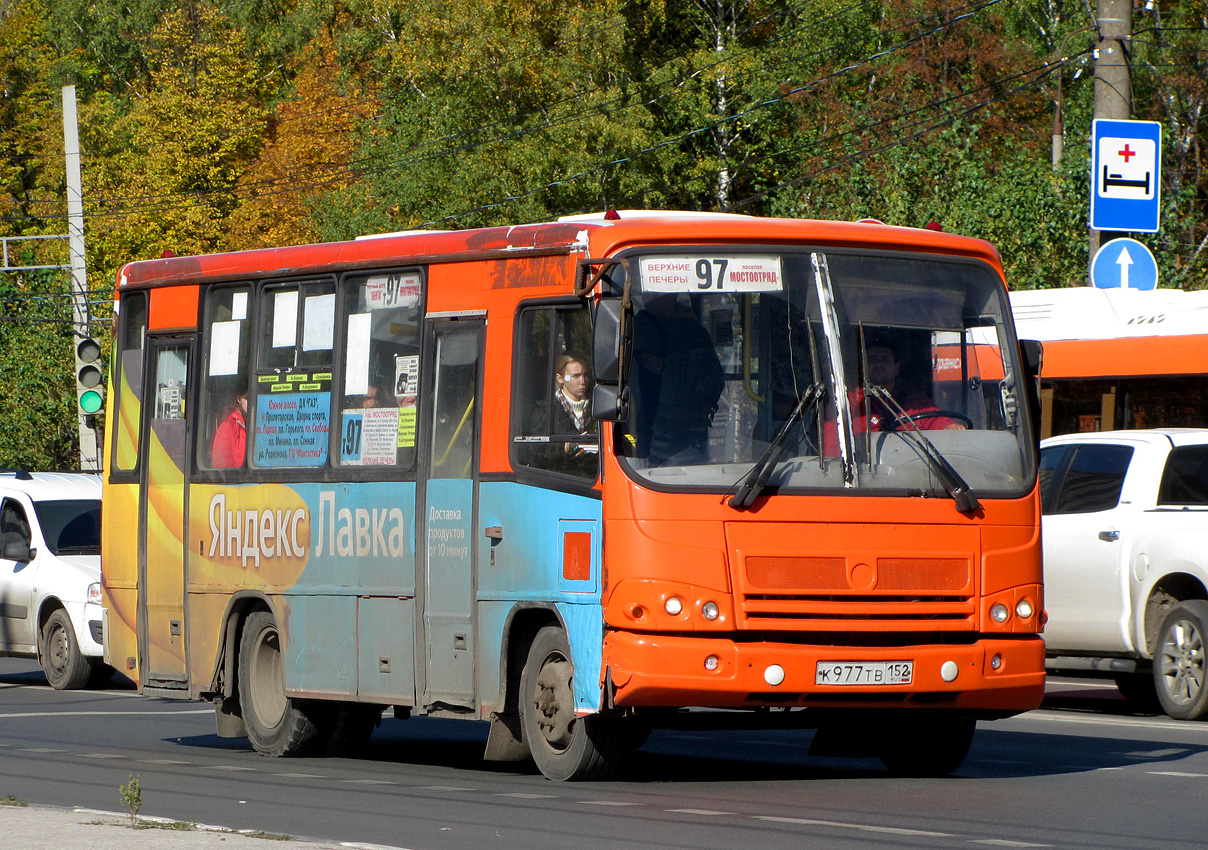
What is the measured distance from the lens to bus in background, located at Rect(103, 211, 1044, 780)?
10.0m

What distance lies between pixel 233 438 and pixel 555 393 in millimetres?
3216

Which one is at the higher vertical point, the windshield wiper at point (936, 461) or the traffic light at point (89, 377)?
the traffic light at point (89, 377)

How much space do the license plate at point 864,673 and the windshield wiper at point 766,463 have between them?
843 mm

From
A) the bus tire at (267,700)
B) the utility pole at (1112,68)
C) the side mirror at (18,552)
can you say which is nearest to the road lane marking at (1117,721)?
the bus tire at (267,700)

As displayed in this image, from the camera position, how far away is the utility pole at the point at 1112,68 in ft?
66.2

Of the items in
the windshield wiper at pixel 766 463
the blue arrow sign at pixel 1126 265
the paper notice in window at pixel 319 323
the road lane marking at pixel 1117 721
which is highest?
the blue arrow sign at pixel 1126 265

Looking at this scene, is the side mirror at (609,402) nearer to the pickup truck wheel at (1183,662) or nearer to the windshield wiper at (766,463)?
the windshield wiper at (766,463)

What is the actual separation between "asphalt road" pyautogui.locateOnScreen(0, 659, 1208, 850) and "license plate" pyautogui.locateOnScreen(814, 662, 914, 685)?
1.81 feet

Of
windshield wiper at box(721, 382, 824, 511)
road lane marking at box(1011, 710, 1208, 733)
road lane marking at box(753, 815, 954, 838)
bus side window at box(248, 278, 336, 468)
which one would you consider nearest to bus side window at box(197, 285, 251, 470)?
bus side window at box(248, 278, 336, 468)

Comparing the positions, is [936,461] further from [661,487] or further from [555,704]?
[555,704]

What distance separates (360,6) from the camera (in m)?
56.7

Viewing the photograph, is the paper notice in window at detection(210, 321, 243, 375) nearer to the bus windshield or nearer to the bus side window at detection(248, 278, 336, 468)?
the bus side window at detection(248, 278, 336, 468)

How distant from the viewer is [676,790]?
415 inches

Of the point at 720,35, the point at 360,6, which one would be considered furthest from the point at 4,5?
the point at 720,35
